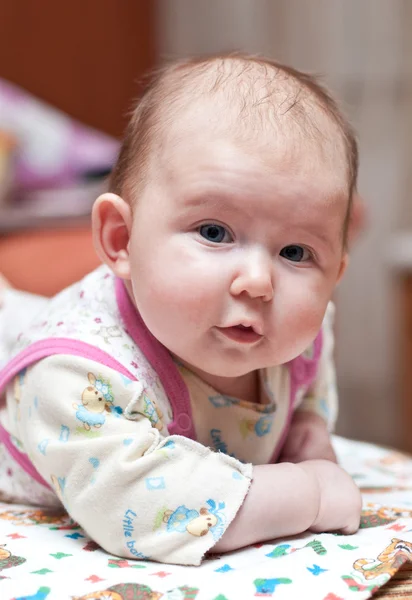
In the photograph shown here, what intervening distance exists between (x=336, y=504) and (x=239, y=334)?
0.20m

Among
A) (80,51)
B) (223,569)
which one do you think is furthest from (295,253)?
(80,51)

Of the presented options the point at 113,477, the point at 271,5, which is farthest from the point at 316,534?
the point at 271,5

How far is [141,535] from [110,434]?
91 mm

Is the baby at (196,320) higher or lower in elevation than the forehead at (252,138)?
lower

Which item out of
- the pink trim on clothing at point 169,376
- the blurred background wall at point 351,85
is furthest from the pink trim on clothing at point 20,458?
the blurred background wall at point 351,85

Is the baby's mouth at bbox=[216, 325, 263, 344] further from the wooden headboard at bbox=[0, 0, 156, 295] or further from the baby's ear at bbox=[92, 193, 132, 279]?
the wooden headboard at bbox=[0, 0, 156, 295]

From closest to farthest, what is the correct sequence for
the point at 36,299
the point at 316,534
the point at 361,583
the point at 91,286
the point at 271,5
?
the point at 361,583 → the point at 316,534 → the point at 91,286 → the point at 36,299 → the point at 271,5

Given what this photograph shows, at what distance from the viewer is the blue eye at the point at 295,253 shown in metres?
0.74

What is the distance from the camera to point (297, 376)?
3.08 feet

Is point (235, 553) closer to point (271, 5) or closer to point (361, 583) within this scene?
point (361, 583)

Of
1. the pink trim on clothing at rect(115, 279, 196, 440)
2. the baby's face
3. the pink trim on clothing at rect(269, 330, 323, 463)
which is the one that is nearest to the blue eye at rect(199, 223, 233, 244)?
the baby's face

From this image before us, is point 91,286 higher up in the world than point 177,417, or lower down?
higher up

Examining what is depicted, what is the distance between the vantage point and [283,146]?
72 centimetres

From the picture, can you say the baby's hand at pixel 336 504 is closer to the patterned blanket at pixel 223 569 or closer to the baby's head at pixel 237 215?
the patterned blanket at pixel 223 569
